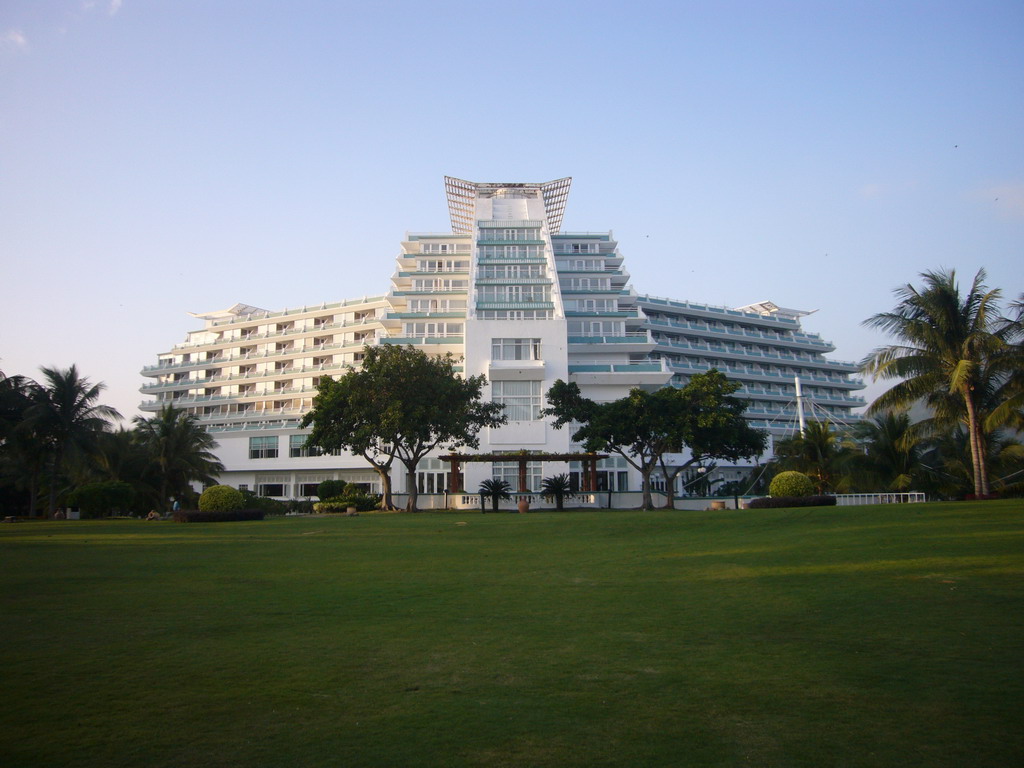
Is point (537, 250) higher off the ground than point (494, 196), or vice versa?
point (494, 196)

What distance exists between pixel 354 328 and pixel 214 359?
62.6 feet

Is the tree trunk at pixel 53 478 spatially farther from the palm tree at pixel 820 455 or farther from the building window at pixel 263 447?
the palm tree at pixel 820 455

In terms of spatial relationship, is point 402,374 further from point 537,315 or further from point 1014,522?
point 1014,522

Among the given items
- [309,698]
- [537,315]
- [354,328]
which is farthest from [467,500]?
[354,328]

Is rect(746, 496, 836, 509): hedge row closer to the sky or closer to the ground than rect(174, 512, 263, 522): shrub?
closer to the sky

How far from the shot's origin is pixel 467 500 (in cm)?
4131

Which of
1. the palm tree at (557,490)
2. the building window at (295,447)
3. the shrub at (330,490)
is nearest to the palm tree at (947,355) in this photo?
the palm tree at (557,490)

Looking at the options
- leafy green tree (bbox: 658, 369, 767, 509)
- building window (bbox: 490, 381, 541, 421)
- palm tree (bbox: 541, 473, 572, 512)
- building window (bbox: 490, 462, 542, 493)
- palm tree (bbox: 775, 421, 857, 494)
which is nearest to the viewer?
leafy green tree (bbox: 658, 369, 767, 509)

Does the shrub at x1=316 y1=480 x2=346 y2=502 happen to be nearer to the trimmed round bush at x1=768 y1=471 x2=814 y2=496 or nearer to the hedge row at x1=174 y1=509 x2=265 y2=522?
the hedge row at x1=174 y1=509 x2=265 y2=522

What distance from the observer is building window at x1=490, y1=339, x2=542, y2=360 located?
56469 mm


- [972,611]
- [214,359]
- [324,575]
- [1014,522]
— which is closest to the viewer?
[972,611]

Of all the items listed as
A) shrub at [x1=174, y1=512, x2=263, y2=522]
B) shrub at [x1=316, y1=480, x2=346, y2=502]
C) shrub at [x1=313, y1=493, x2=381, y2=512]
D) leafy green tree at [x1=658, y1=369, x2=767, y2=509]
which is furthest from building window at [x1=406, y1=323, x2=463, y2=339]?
leafy green tree at [x1=658, y1=369, x2=767, y2=509]

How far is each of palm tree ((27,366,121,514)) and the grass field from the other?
34109 mm

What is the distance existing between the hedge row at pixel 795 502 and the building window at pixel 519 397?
26.9m
